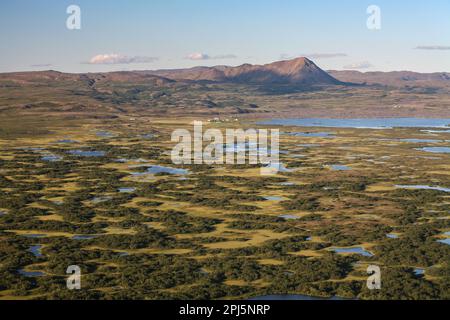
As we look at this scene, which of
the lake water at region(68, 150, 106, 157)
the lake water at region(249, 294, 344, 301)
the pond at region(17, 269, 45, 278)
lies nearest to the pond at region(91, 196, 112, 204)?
the pond at region(17, 269, 45, 278)

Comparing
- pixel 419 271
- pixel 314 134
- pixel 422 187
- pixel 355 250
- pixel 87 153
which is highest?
pixel 87 153

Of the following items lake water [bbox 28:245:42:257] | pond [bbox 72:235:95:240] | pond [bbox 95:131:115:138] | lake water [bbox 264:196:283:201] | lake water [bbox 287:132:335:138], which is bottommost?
lake water [bbox 264:196:283:201]

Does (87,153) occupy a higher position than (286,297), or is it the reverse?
(87,153)

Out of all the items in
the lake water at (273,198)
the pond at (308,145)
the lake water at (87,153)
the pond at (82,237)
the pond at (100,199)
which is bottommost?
the lake water at (273,198)

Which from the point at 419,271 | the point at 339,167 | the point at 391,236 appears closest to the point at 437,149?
the point at 339,167

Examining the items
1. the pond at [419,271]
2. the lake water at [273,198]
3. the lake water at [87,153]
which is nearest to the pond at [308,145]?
the lake water at [87,153]

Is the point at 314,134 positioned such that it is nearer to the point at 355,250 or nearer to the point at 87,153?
the point at 87,153

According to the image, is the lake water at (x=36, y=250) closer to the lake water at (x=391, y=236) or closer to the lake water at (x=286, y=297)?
the lake water at (x=286, y=297)

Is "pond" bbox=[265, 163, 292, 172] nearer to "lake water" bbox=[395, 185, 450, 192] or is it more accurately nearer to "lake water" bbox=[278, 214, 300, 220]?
"lake water" bbox=[395, 185, 450, 192]

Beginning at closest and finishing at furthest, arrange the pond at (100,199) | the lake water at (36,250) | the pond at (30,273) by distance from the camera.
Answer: the pond at (30,273)
the lake water at (36,250)
the pond at (100,199)

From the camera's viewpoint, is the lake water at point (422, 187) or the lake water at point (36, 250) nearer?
the lake water at point (36, 250)

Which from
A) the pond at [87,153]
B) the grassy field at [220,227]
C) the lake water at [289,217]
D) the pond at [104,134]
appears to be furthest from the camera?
the pond at [104,134]

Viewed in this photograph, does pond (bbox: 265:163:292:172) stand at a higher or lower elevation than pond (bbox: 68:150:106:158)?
lower
